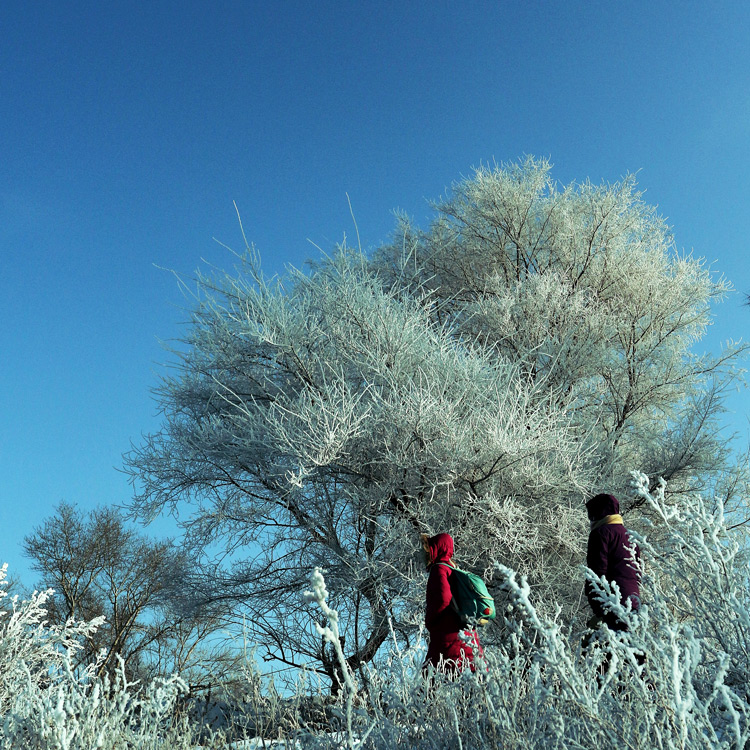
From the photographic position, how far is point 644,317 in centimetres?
1186

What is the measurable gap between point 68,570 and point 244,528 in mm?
10993

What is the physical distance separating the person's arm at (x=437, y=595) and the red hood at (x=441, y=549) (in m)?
0.12

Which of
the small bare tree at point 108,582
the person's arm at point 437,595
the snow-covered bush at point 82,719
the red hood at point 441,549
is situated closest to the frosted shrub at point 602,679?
the snow-covered bush at point 82,719

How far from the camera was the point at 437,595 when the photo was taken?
15.5ft

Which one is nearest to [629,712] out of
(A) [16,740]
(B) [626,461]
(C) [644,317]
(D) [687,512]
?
(D) [687,512]

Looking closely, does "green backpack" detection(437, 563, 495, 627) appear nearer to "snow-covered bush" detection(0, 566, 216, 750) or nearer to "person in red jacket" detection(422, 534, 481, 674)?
"person in red jacket" detection(422, 534, 481, 674)

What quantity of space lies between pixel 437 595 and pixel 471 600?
0.25 meters

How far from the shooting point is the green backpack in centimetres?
465

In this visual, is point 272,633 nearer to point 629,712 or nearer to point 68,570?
point 629,712

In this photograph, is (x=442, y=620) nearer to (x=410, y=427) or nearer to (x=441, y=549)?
(x=441, y=549)

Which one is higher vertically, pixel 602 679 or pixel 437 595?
pixel 437 595

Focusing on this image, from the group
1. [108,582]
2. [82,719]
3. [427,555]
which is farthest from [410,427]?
[108,582]

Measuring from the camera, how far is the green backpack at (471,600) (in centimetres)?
465

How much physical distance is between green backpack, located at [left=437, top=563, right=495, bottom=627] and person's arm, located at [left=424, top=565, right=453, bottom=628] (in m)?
0.07
